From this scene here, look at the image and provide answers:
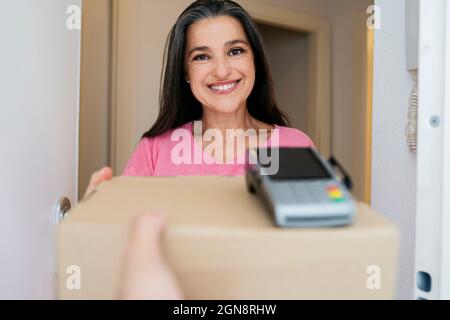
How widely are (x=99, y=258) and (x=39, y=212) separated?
0.44 m

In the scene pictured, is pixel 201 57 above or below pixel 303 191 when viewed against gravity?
above

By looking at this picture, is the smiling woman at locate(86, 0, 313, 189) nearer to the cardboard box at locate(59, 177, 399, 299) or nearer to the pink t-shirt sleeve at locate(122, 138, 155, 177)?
the pink t-shirt sleeve at locate(122, 138, 155, 177)

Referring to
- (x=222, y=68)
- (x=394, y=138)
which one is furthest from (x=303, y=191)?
(x=222, y=68)

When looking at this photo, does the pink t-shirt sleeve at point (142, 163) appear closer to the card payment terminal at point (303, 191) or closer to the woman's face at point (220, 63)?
the woman's face at point (220, 63)

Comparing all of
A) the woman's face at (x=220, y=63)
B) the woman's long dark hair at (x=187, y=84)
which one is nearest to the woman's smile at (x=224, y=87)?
the woman's face at (x=220, y=63)

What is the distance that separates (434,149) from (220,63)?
505mm

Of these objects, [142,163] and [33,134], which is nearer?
[33,134]

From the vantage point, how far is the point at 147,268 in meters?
0.35

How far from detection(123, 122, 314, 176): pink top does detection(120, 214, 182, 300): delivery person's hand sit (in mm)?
542

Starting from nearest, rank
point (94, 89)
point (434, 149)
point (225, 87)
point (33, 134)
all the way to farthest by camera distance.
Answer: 1. point (434, 149)
2. point (33, 134)
3. point (225, 87)
4. point (94, 89)

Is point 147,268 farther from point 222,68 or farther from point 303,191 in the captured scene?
point 222,68

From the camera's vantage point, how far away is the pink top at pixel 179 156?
3.06 feet

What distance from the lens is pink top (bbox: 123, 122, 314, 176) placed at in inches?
36.8
